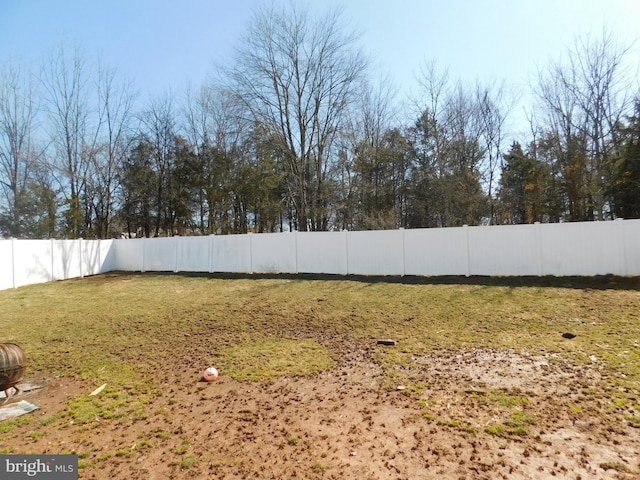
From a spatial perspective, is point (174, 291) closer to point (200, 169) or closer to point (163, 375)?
point (163, 375)

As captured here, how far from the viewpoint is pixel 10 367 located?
3553 mm

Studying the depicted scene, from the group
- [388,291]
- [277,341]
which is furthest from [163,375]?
[388,291]

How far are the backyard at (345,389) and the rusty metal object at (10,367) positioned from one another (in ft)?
0.84

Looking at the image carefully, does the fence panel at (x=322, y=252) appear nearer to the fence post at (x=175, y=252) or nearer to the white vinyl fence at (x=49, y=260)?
the fence post at (x=175, y=252)

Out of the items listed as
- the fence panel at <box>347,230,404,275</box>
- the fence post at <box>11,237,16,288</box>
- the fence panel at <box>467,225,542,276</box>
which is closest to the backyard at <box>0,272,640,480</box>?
the fence panel at <box>467,225,542,276</box>

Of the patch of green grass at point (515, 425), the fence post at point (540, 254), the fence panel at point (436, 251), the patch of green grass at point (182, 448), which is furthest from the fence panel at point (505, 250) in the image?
the patch of green grass at point (182, 448)

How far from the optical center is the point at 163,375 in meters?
4.04

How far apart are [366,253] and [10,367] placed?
342 inches

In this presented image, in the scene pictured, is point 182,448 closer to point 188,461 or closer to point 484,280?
point 188,461

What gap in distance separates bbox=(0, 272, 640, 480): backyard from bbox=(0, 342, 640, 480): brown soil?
0.05ft

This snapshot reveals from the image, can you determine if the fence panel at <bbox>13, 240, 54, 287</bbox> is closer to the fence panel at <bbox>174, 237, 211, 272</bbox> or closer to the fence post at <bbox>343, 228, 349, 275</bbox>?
the fence panel at <bbox>174, 237, 211, 272</bbox>

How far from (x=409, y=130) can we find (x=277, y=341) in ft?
55.7

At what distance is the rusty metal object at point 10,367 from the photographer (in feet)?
11.5

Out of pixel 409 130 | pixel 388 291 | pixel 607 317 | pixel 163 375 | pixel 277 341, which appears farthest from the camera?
pixel 409 130
